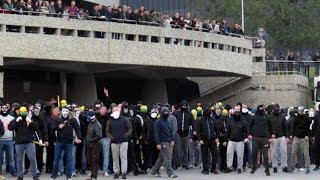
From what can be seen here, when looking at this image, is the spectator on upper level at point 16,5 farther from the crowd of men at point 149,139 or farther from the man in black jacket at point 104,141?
the man in black jacket at point 104,141

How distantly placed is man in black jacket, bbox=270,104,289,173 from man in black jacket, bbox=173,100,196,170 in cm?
215

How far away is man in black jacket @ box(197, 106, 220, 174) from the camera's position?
1934 centimetres

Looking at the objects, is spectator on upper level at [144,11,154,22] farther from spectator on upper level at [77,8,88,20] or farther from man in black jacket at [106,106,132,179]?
man in black jacket at [106,106,132,179]

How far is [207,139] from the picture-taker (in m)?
19.4

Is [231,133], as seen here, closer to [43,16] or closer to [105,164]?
[105,164]

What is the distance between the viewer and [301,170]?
66.1ft

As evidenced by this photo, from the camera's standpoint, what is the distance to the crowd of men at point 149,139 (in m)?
17.2

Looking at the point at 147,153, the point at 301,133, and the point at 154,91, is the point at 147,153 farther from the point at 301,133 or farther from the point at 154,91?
the point at 154,91

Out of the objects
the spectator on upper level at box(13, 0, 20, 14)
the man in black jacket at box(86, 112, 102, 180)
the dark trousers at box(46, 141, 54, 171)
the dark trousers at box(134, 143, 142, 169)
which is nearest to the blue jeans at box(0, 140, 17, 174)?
the dark trousers at box(46, 141, 54, 171)

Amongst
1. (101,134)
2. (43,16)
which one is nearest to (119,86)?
(43,16)

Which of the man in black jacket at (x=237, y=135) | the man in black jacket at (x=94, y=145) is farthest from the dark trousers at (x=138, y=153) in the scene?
the man in black jacket at (x=94, y=145)

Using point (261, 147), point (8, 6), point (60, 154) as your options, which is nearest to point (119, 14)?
point (8, 6)

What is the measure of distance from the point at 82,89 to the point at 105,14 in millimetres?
6118

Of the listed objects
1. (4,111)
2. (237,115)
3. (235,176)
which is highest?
(4,111)
